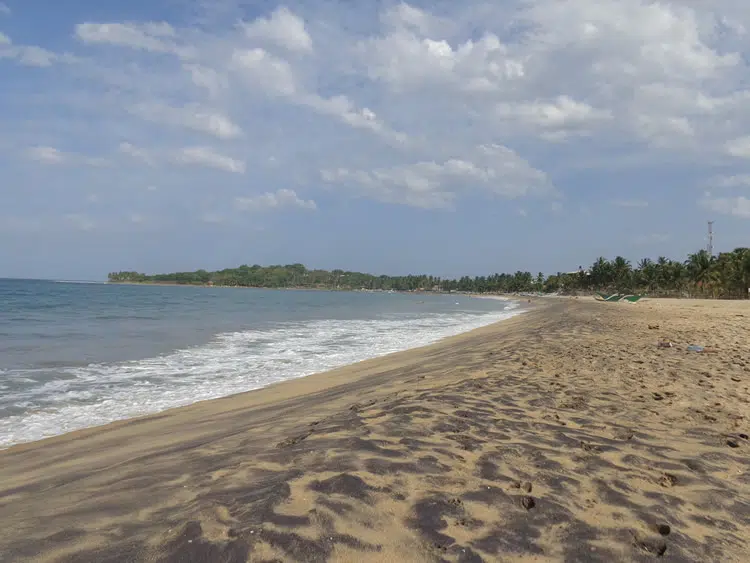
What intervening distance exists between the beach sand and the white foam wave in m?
1.00

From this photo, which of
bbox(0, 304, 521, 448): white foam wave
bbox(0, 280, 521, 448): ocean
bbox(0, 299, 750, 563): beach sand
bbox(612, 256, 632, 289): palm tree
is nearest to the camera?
bbox(0, 299, 750, 563): beach sand

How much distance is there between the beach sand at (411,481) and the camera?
267 cm

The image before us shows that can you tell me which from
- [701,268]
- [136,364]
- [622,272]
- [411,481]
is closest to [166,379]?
[136,364]

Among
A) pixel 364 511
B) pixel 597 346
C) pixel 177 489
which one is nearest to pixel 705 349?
pixel 597 346

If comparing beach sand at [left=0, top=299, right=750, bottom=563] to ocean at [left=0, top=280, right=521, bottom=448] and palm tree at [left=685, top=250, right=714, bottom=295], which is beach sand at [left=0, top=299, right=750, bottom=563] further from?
palm tree at [left=685, top=250, right=714, bottom=295]

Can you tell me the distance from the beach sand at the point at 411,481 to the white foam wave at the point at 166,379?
1001 mm

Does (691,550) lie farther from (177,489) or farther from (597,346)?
(597,346)

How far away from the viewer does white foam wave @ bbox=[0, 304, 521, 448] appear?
7180 millimetres

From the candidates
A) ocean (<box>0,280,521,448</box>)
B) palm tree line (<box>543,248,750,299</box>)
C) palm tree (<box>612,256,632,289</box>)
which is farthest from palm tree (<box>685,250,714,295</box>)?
ocean (<box>0,280,521,448</box>)

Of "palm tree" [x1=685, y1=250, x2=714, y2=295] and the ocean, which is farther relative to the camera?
"palm tree" [x1=685, y1=250, x2=714, y2=295]

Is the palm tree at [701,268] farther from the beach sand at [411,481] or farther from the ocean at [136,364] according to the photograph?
the beach sand at [411,481]

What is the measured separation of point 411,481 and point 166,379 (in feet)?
27.9

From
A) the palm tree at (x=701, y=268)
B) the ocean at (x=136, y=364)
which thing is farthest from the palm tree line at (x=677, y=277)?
the ocean at (x=136, y=364)

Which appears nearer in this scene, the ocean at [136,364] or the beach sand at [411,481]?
the beach sand at [411,481]
